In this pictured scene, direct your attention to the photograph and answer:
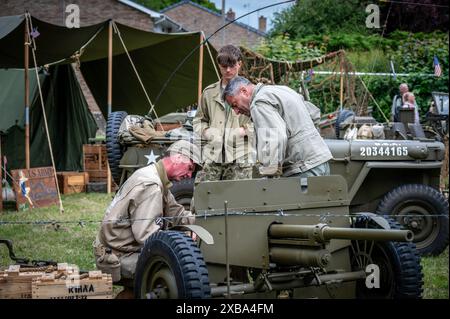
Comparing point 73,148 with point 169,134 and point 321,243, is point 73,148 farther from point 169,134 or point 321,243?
point 321,243

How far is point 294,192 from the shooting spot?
14.7 ft

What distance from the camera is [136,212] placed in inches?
184

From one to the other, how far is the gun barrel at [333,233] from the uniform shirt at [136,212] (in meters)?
0.65

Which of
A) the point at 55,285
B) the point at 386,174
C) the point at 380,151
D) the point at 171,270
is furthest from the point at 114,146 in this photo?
the point at 171,270

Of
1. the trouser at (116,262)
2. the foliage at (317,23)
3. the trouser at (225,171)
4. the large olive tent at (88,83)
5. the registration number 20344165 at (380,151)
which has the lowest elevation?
the trouser at (116,262)

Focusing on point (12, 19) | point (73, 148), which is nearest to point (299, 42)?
point (73, 148)

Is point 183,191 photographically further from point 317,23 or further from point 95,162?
point 317,23

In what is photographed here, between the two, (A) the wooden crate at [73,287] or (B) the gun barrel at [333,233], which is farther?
(A) the wooden crate at [73,287]

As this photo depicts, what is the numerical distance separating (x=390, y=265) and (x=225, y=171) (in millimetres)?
2068

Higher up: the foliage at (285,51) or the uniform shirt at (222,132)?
the foliage at (285,51)

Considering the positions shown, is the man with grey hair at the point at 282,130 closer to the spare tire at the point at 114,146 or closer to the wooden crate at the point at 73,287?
the wooden crate at the point at 73,287

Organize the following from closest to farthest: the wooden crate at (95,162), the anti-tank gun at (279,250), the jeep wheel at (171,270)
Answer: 1. the jeep wheel at (171,270)
2. the anti-tank gun at (279,250)
3. the wooden crate at (95,162)

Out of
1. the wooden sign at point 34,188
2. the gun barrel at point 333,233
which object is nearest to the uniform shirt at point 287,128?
the gun barrel at point 333,233

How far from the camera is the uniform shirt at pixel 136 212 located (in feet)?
15.2
